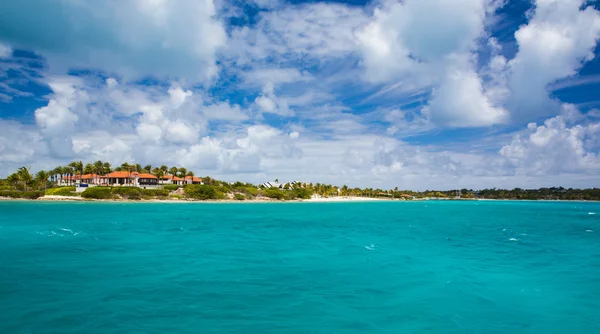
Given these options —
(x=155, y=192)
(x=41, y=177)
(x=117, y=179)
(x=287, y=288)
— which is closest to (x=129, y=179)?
(x=117, y=179)

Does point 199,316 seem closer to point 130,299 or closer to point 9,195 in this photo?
point 130,299

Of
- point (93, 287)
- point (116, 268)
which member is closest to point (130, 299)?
point (93, 287)

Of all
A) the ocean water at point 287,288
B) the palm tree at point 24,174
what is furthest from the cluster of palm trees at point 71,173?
the ocean water at point 287,288

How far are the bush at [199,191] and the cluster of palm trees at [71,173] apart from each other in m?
26.0

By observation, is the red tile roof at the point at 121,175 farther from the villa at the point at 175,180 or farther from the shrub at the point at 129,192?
the villa at the point at 175,180

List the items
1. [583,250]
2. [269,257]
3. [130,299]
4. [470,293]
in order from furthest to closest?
[583,250] < [269,257] < [470,293] < [130,299]

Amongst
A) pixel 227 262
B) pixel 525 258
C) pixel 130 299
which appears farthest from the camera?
pixel 525 258

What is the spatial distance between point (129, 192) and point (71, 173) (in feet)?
Result: 156

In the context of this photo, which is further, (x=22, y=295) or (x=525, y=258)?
(x=525, y=258)

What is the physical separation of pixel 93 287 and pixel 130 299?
358cm

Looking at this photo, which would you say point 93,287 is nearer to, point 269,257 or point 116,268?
point 116,268

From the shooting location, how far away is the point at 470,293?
20.6 m

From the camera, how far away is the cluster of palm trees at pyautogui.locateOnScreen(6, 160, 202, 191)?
14500 centimetres

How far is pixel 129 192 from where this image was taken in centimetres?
13950
